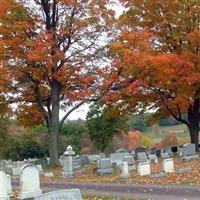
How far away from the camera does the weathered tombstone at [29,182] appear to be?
14.1m

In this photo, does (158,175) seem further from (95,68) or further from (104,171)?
(95,68)

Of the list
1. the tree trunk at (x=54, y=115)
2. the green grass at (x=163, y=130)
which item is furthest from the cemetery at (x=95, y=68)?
the green grass at (x=163, y=130)

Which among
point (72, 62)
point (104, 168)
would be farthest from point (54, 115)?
point (104, 168)

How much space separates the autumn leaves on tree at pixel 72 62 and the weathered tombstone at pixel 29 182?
10663 mm

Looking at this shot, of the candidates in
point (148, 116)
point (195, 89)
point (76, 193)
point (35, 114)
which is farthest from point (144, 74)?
point (76, 193)

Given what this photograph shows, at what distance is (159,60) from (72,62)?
16.0ft

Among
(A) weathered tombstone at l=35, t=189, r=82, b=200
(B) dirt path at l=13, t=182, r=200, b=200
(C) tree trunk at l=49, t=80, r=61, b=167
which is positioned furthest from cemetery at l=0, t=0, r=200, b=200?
(A) weathered tombstone at l=35, t=189, r=82, b=200

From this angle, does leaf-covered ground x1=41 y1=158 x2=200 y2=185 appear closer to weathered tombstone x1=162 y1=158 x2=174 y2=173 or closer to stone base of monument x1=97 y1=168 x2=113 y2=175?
stone base of monument x1=97 y1=168 x2=113 y2=175

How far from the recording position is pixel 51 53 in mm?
25906

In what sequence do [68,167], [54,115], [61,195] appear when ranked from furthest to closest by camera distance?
[54,115], [68,167], [61,195]

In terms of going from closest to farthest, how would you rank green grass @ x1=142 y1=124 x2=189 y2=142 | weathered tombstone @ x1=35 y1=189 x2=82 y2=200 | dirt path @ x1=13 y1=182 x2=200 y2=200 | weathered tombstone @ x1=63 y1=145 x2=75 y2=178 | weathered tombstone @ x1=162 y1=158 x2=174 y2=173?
weathered tombstone @ x1=35 y1=189 x2=82 y2=200
dirt path @ x1=13 y1=182 x2=200 y2=200
weathered tombstone @ x1=162 y1=158 x2=174 y2=173
weathered tombstone @ x1=63 y1=145 x2=75 y2=178
green grass @ x1=142 y1=124 x2=189 y2=142

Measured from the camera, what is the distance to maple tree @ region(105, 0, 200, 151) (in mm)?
26594

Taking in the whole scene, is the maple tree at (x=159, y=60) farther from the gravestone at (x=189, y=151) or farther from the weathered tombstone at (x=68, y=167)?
the weathered tombstone at (x=68, y=167)

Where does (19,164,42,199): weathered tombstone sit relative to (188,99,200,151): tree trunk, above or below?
below
